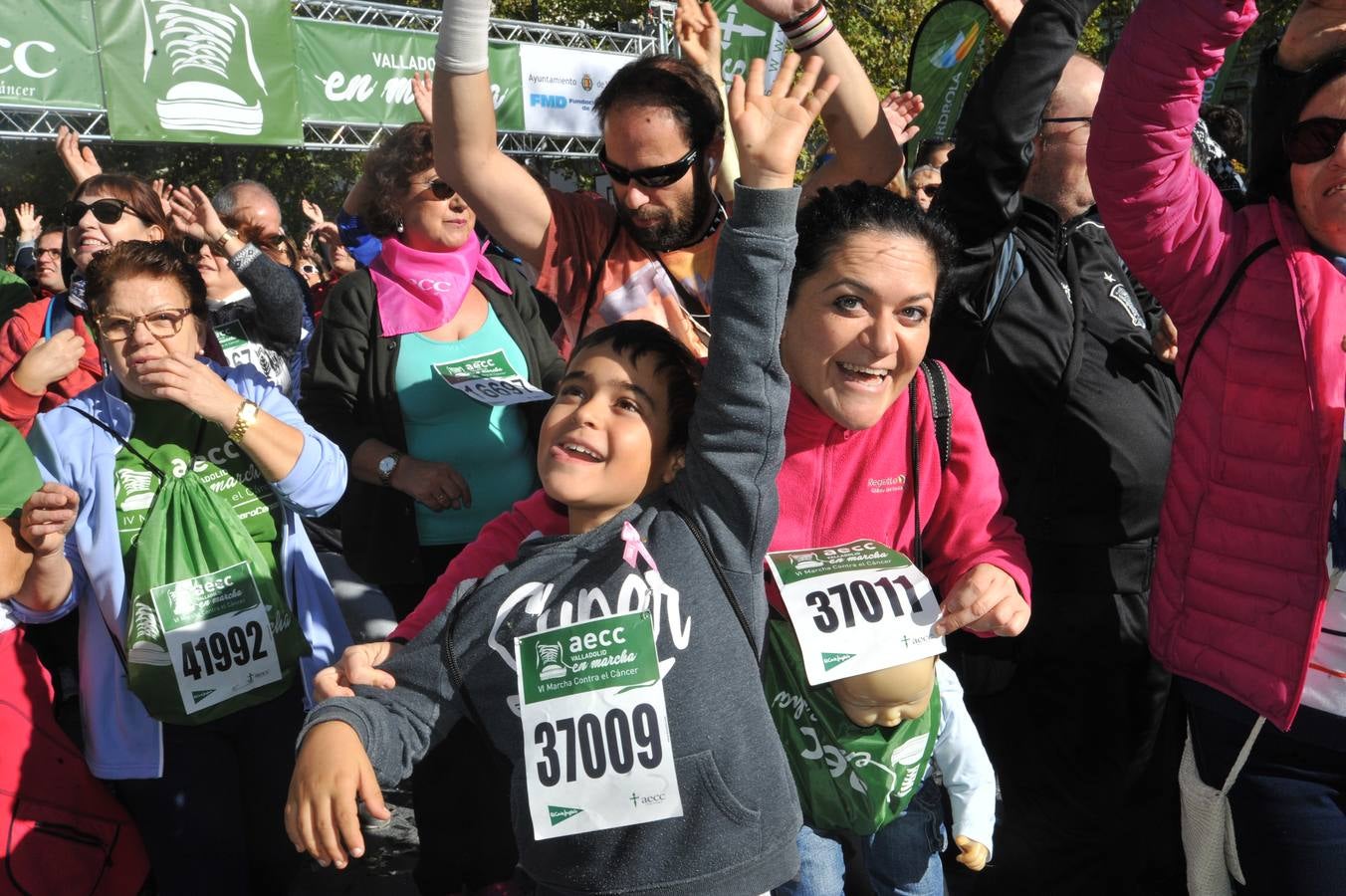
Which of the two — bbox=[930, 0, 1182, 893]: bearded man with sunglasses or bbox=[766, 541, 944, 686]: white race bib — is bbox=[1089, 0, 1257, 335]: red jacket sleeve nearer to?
bbox=[930, 0, 1182, 893]: bearded man with sunglasses

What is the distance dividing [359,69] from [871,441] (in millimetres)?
11155

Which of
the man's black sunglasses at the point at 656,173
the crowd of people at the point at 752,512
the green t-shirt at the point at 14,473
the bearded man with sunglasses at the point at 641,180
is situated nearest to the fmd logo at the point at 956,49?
the crowd of people at the point at 752,512

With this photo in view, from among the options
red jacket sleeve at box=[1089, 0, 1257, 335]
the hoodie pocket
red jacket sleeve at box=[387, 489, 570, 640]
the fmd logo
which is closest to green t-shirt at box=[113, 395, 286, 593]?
red jacket sleeve at box=[387, 489, 570, 640]

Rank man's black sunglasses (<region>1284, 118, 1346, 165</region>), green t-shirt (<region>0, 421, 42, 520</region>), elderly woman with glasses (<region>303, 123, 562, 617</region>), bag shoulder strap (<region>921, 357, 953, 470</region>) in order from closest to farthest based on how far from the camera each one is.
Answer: man's black sunglasses (<region>1284, 118, 1346, 165</region>) < bag shoulder strap (<region>921, 357, 953, 470</region>) < green t-shirt (<region>0, 421, 42, 520</region>) < elderly woman with glasses (<region>303, 123, 562, 617</region>)

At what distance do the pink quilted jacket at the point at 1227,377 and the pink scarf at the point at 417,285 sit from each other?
1825 millimetres

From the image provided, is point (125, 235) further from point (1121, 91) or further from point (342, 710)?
point (1121, 91)

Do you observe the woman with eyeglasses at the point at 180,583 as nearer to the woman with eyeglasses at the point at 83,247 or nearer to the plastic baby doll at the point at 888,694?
the woman with eyeglasses at the point at 83,247

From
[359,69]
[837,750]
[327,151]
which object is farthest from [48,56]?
[837,750]

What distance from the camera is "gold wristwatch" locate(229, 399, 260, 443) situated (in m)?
2.68

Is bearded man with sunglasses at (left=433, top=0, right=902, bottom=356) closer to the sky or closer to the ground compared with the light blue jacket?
closer to the sky

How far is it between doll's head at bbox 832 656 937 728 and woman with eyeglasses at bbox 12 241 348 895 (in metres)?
1.46

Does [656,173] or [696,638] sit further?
[656,173]

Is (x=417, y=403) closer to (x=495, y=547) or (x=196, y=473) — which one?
(x=196, y=473)

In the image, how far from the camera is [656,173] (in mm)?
2455
